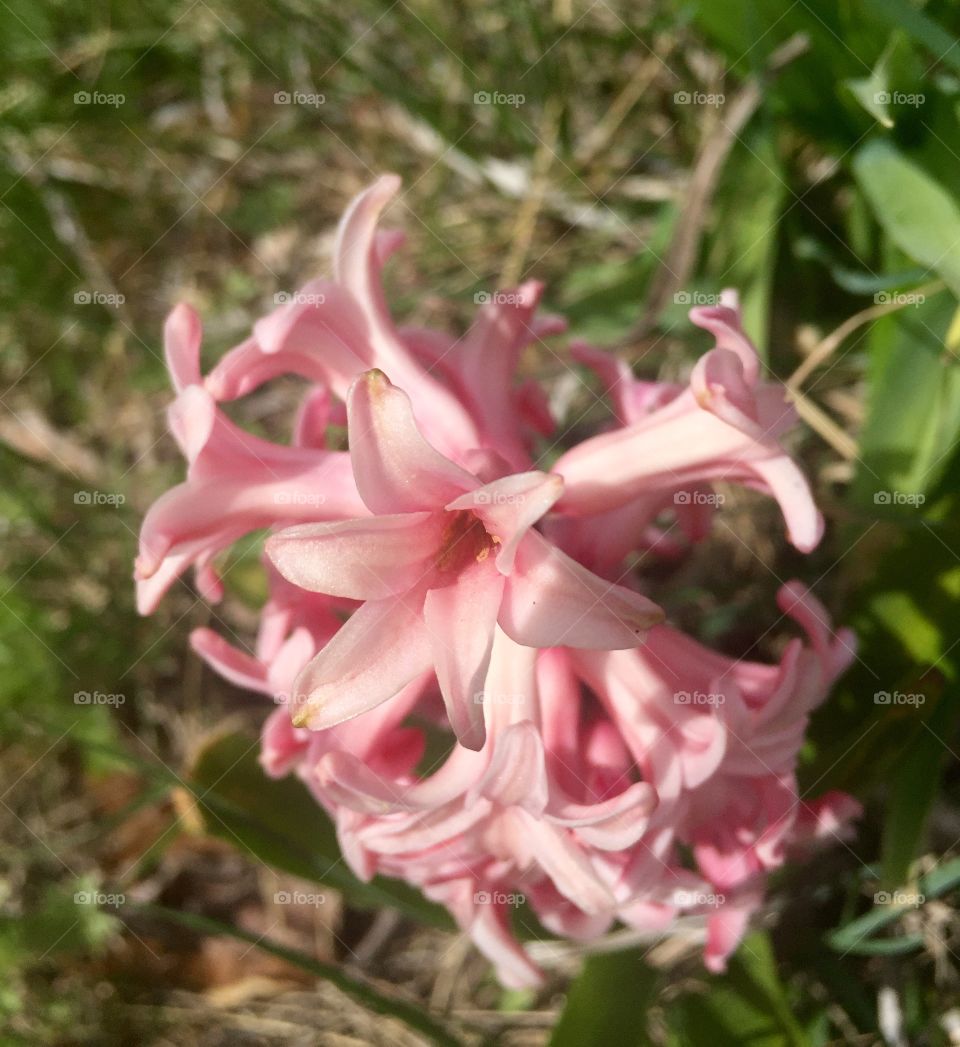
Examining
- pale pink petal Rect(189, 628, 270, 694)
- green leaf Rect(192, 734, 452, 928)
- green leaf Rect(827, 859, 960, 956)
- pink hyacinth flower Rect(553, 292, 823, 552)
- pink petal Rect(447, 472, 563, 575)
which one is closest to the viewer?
pink petal Rect(447, 472, 563, 575)

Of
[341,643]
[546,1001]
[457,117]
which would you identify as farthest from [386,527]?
[457,117]

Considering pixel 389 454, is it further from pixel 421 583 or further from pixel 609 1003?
pixel 609 1003

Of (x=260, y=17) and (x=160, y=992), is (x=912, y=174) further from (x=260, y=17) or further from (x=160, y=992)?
(x=160, y=992)

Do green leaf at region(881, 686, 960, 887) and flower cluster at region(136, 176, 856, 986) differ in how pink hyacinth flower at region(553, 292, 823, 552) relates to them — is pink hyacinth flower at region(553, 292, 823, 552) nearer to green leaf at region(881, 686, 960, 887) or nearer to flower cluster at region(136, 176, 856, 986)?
flower cluster at region(136, 176, 856, 986)

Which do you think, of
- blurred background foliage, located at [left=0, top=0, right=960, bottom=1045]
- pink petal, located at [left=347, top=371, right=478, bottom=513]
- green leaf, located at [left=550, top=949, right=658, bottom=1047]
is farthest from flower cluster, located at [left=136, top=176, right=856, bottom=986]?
blurred background foliage, located at [left=0, top=0, right=960, bottom=1045]

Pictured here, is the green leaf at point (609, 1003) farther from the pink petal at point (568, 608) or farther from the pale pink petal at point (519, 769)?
the pink petal at point (568, 608)

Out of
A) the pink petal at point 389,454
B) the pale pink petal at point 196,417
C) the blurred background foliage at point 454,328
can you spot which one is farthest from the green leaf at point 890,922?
the pale pink petal at point 196,417
